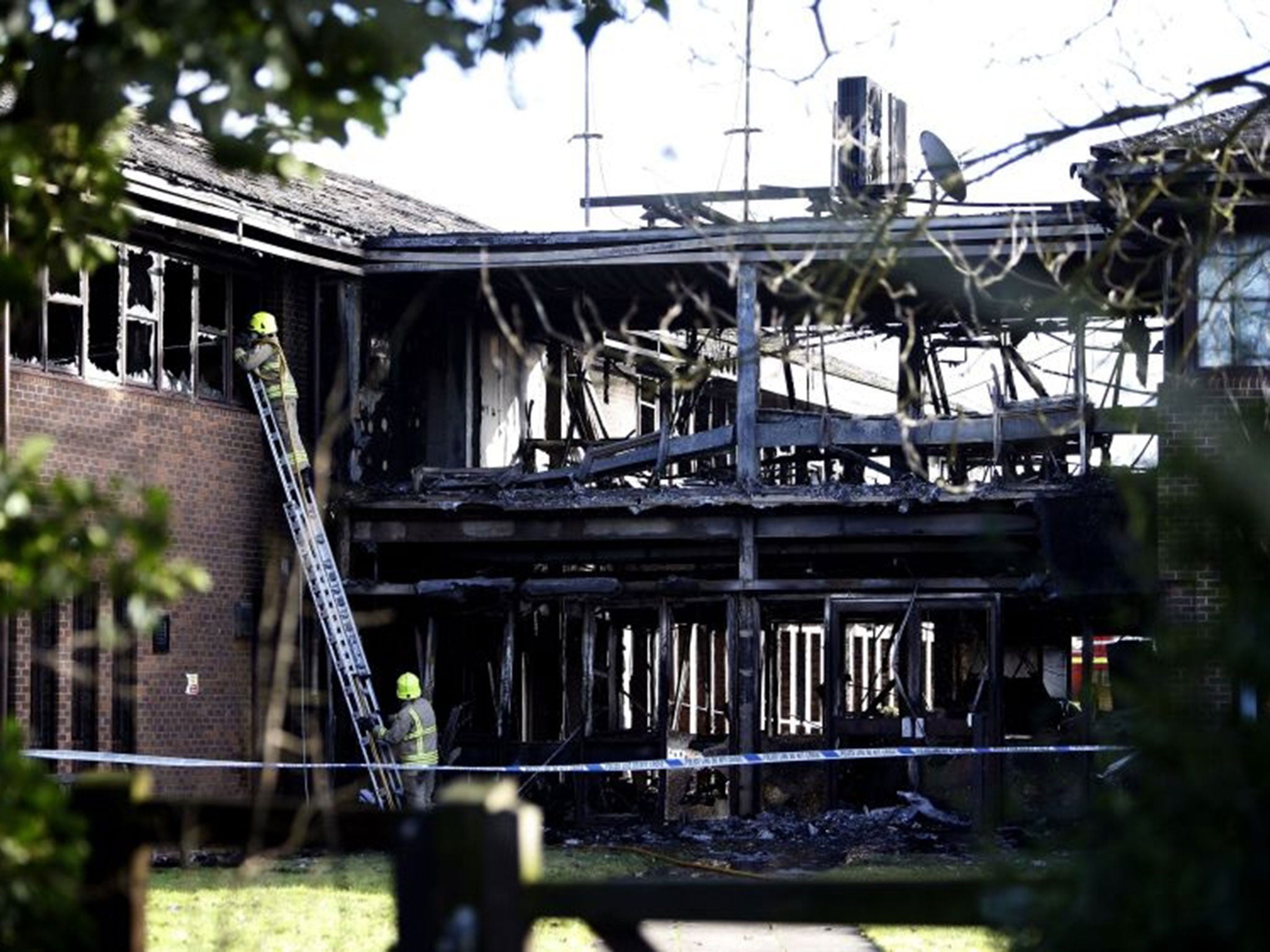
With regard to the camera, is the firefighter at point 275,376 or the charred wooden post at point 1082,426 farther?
the firefighter at point 275,376

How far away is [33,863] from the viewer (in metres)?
4.25

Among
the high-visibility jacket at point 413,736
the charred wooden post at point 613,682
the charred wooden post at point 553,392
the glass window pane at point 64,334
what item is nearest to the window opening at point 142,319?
the glass window pane at point 64,334

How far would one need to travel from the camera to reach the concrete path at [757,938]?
13.2 meters

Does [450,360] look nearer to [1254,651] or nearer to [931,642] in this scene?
[931,642]

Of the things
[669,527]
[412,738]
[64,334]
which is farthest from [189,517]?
[669,527]

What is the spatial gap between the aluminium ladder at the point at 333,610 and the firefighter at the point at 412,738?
0.14 metres

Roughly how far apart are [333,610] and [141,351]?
3.40 metres

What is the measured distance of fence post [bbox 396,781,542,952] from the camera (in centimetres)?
389

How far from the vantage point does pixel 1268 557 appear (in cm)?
356

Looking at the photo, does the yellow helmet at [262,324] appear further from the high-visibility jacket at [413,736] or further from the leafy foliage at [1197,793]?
the leafy foliage at [1197,793]

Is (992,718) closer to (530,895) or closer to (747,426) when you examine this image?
(747,426)

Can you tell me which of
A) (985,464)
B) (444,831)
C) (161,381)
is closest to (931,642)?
(985,464)

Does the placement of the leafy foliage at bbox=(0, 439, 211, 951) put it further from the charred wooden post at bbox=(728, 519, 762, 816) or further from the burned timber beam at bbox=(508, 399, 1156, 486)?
the charred wooden post at bbox=(728, 519, 762, 816)

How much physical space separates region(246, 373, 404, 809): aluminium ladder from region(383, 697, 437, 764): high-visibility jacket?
0.68ft
